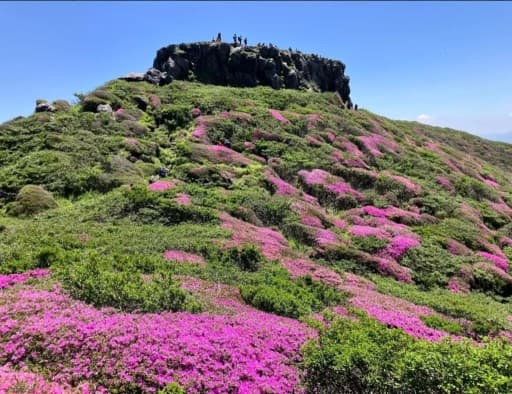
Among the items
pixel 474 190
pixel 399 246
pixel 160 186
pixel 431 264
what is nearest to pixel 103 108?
pixel 160 186

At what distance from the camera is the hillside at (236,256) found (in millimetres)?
8844

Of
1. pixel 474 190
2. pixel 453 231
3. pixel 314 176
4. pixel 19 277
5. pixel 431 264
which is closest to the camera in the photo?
pixel 19 277

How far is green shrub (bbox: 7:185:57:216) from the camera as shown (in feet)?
70.2

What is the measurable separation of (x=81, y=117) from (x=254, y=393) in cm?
3366

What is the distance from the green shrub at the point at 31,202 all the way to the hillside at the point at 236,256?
0.15 m

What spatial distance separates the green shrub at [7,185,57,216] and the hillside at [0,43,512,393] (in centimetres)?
15

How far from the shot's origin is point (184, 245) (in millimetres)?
17234

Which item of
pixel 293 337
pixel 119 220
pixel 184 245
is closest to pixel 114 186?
pixel 119 220

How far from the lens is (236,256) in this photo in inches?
664

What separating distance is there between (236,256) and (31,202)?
→ 13644 millimetres

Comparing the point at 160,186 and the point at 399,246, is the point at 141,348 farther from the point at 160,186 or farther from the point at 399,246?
the point at 399,246

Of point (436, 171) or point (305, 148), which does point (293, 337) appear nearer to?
point (305, 148)

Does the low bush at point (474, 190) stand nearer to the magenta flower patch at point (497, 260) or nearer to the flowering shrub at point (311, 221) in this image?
the magenta flower patch at point (497, 260)

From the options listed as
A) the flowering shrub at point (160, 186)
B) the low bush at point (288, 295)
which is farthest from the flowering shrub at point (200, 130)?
the low bush at point (288, 295)
